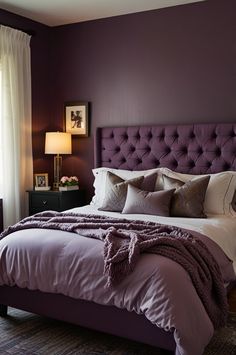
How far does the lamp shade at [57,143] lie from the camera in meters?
Result: 4.72

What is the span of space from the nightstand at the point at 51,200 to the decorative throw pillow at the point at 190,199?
1438 millimetres

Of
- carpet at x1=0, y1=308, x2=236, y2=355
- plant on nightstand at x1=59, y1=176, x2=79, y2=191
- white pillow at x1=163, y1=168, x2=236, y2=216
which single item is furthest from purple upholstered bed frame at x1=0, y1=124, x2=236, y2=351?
plant on nightstand at x1=59, y1=176, x2=79, y2=191

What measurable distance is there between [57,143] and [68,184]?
19.2 inches

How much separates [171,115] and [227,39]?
93 centimetres

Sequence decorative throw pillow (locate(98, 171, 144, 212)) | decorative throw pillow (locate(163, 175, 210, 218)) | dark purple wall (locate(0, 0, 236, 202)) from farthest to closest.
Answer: dark purple wall (locate(0, 0, 236, 202)) < decorative throw pillow (locate(98, 171, 144, 212)) < decorative throw pillow (locate(163, 175, 210, 218))

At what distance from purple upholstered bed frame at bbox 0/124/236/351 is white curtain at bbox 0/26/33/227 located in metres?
0.85

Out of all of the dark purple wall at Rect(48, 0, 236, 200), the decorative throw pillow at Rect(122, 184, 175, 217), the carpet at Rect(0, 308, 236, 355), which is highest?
the dark purple wall at Rect(48, 0, 236, 200)

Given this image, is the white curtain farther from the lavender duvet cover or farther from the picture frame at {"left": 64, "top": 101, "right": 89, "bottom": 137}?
the lavender duvet cover

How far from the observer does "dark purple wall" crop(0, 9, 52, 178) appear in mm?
4891

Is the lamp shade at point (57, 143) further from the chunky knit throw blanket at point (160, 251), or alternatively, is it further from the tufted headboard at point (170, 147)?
the chunky knit throw blanket at point (160, 251)

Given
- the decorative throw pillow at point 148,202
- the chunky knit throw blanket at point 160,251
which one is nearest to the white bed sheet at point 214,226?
the decorative throw pillow at point 148,202

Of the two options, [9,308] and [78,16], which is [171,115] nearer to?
[78,16]

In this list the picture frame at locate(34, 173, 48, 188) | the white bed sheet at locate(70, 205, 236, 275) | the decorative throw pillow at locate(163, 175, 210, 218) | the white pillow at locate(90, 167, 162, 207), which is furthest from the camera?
the picture frame at locate(34, 173, 48, 188)

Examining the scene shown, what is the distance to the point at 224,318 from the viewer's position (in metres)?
2.53
